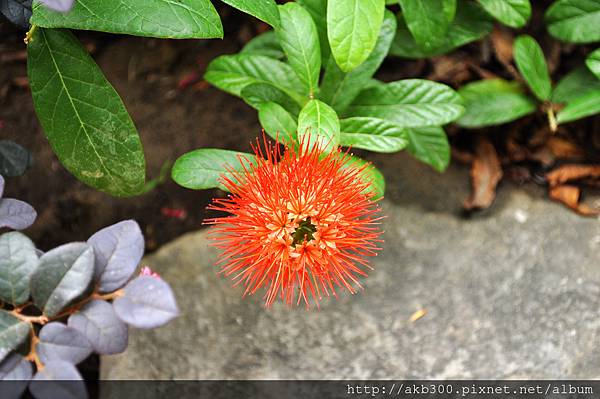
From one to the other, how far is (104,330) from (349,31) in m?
0.66

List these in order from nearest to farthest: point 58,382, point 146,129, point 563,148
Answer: point 58,382 < point 563,148 < point 146,129

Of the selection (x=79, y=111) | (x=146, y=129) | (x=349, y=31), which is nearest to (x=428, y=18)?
(x=349, y=31)

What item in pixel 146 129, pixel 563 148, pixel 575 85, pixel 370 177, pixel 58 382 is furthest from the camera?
pixel 146 129

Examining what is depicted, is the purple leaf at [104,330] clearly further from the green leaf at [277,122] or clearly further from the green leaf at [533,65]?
the green leaf at [533,65]

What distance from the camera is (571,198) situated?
5.05ft

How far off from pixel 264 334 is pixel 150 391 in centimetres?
26

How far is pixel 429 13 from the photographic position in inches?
52.3

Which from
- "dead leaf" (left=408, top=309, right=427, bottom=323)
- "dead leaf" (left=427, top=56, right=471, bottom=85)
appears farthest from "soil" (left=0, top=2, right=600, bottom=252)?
"dead leaf" (left=408, top=309, right=427, bottom=323)

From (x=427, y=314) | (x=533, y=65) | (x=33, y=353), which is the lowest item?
(x=427, y=314)

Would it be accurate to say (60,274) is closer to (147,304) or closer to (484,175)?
(147,304)

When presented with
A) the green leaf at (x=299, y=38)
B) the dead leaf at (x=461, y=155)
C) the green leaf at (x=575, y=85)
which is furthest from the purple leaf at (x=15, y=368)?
the green leaf at (x=575, y=85)

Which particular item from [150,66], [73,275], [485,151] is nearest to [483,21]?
[485,151]

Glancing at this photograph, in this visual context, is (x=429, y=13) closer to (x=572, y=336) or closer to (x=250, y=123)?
(x=250, y=123)

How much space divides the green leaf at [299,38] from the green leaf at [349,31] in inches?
2.1
